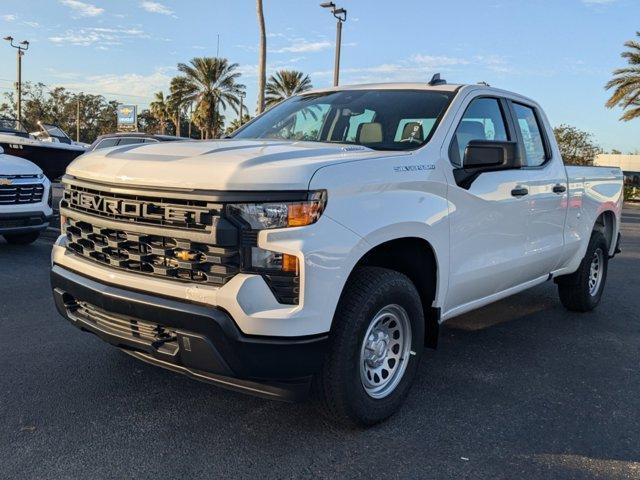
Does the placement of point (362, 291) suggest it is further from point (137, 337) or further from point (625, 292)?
point (625, 292)

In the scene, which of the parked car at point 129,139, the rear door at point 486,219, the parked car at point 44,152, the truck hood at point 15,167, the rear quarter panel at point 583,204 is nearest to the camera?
the rear door at point 486,219

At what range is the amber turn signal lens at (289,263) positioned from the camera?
2.67 m

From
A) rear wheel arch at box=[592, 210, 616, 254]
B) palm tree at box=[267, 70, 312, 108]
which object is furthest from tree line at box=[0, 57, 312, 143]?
rear wheel arch at box=[592, 210, 616, 254]

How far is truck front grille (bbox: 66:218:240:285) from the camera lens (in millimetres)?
2723

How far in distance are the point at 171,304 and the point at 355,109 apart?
7.14 ft

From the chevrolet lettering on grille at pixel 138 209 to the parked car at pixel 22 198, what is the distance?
202 inches

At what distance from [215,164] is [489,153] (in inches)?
66.6

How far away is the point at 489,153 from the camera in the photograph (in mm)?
3582

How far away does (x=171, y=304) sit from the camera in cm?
277

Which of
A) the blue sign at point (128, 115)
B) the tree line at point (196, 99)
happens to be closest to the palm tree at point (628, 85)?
the tree line at point (196, 99)

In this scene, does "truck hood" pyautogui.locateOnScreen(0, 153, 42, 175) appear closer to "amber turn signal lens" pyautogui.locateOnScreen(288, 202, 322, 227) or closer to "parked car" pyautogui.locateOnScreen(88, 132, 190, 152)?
"parked car" pyautogui.locateOnScreen(88, 132, 190, 152)

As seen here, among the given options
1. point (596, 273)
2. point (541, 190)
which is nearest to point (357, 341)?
point (541, 190)

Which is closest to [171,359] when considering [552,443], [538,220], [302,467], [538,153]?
[302,467]

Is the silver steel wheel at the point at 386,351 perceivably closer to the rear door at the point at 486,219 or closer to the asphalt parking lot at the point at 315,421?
the asphalt parking lot at the point at 315,421
